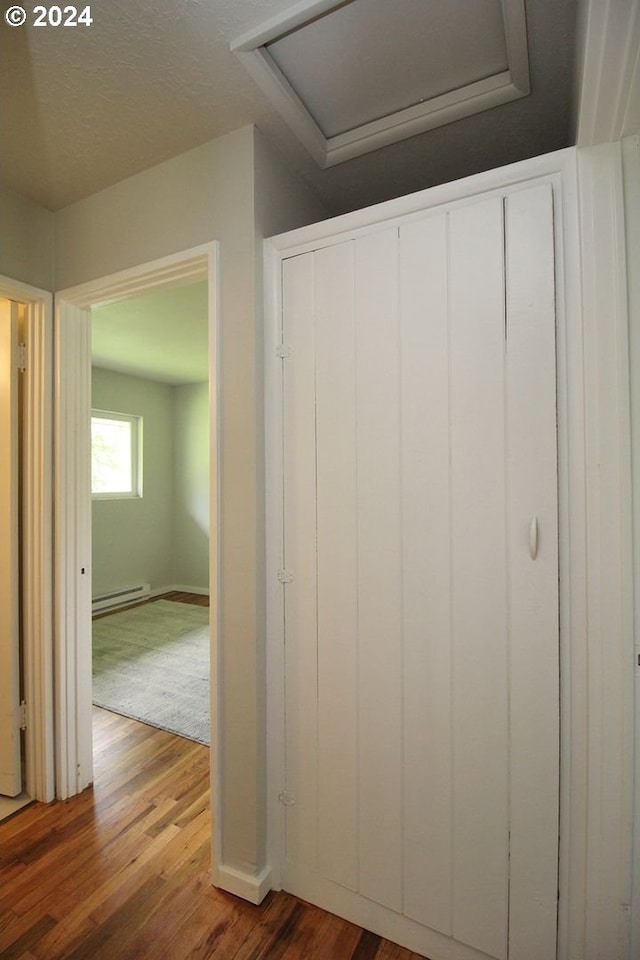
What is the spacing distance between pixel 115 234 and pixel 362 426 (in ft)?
4.25

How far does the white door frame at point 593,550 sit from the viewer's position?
3.28 feet

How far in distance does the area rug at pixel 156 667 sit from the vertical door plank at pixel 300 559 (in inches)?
42.7

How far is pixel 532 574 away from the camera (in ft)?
3.51

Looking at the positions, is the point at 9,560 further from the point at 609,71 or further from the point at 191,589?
the point at 191,589

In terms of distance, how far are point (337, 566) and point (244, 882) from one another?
3.50 feet

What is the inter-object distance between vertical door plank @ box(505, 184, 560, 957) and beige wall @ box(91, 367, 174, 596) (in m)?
4.50

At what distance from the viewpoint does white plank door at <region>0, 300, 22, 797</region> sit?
182cm

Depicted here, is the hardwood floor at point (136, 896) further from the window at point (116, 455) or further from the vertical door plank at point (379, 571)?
the window at point (116, 455)

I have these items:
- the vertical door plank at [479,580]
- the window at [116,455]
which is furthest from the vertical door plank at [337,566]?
the window at [116,455]

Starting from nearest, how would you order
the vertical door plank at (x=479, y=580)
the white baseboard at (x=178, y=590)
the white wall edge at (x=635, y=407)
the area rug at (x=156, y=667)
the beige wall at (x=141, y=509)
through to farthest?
the white wall edge at (x=635, y=407)
the vertical door plank at (x=479, y=580)
the area rug at (x=156, y=667)
the beige wall at (x=141, y=509)
the white baseboard at (x=178, y=590)

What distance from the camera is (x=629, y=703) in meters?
0.99

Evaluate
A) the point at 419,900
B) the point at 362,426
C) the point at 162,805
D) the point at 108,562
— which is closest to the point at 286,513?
the point at 362,426

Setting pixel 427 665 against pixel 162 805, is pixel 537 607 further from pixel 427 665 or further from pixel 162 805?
pixel 162 805

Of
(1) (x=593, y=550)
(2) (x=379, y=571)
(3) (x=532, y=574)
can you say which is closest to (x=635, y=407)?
(1) (x=593, y=550)
